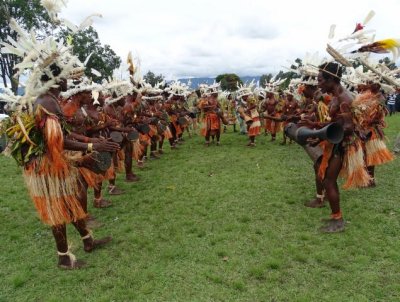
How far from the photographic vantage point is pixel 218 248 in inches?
179

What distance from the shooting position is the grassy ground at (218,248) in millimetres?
3689

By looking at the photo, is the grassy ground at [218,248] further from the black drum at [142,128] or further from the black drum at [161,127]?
the black drum at [161,127]

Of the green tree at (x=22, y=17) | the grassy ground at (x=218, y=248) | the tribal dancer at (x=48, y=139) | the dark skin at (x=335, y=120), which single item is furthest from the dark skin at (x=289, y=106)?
the green tree at (x=22, y=17)

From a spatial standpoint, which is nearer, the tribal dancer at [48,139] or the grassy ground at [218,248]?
the tribal dancer at [48,139]

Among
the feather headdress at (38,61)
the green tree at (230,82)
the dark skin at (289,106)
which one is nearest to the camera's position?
the feather headdress at (38,61)

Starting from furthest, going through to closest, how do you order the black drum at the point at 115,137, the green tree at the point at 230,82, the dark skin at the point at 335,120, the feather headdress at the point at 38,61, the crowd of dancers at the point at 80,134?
the green tree at the point at 230,82 → the black drum at the point at 115,137 → the dark skin at the point at 335,120 → the crowd of dancers at the point at 80,134 → the feather headdress at the point at 38,61

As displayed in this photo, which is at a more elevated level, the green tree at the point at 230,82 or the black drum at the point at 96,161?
the green tree at the point at 230,82

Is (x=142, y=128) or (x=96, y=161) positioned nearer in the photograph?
(x=96, y=161)

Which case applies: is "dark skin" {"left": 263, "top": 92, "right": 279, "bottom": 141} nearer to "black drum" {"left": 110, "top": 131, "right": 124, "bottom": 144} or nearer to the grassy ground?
the grassy ground

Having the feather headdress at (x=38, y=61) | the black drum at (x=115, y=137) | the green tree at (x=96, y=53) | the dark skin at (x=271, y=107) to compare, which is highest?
the green tree at (x=96, y=53)

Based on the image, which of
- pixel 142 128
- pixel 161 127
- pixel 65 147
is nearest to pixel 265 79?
pixel 161 127

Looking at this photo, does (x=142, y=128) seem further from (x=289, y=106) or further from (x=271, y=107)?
(x=271, y=107)

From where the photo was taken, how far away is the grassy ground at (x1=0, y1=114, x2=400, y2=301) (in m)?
3.69

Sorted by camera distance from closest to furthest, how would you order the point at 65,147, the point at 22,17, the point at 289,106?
the point at 65,147
the point at 289,106
the point at 22,17
